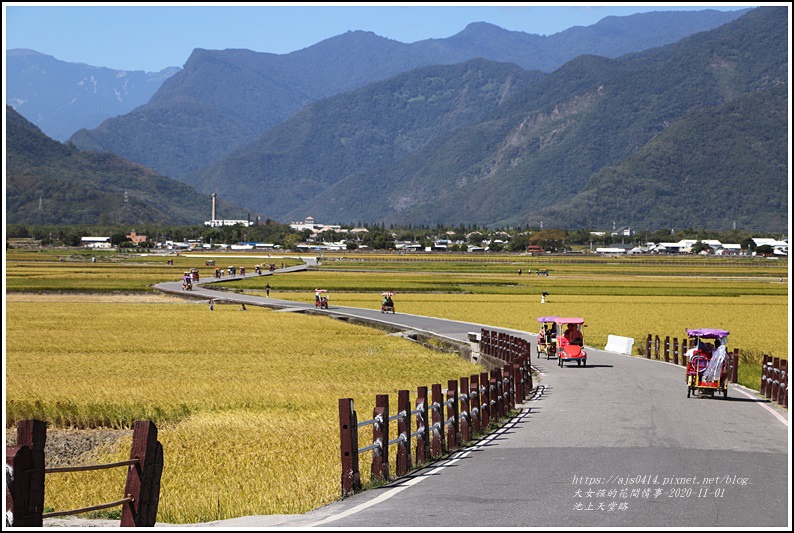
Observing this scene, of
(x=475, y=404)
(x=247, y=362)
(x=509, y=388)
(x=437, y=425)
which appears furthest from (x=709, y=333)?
(x=247, y=362)

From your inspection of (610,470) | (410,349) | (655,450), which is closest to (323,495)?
(610,470)

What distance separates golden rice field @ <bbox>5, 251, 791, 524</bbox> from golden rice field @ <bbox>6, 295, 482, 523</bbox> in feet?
0.19

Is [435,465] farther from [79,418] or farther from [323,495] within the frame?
[79,418]

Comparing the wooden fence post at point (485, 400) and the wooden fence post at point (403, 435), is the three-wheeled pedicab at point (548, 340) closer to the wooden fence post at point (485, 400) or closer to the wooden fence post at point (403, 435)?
the wooden fence post at point (485, 400)

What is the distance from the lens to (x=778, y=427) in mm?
23859

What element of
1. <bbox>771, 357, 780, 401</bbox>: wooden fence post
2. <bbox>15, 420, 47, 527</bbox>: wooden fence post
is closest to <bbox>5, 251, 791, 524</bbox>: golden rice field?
<bbox>15, 420, 47, 527</bbox>: wooden fence post

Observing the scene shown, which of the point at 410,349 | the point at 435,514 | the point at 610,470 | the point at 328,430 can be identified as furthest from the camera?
the point at 410,349

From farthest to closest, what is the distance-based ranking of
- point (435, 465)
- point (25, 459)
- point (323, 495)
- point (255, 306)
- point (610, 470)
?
1. point (255, 306)
2. point (435, 465)
3. point (610, 470)
4. point (323, 495)
5. point (25, 459)

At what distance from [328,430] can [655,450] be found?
695 centimetres

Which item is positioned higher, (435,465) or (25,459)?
(25,459)

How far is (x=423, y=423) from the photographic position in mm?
18953

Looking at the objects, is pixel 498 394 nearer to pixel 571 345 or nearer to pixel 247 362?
pixel 571 345

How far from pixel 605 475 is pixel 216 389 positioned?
690 inches

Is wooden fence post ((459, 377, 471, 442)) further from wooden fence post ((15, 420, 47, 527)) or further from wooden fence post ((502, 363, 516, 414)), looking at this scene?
wooden fence post ((15, 420, 47, 527))
